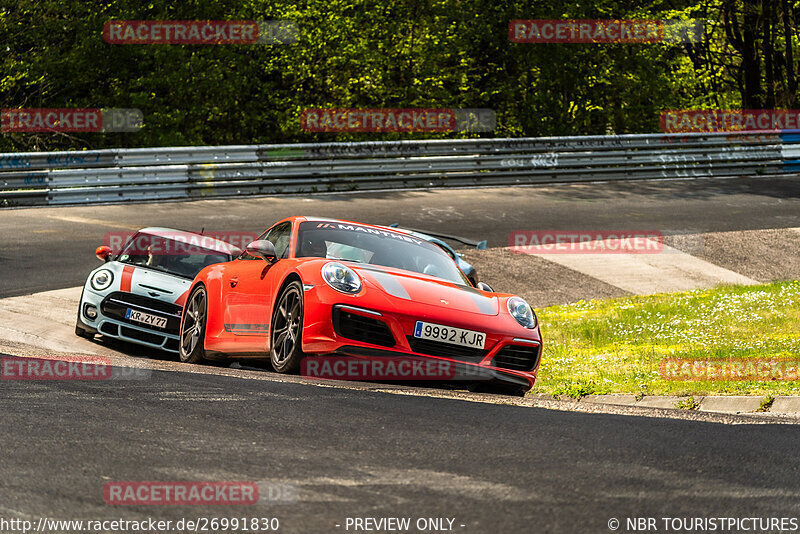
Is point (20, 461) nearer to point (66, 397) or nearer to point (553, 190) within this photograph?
point (66, 397)

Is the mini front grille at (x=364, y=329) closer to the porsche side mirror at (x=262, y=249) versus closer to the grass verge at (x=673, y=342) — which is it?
the porsche side mirror at (x=262, y=249)

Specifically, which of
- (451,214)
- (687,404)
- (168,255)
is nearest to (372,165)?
(451,214)

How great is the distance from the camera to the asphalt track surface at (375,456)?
403cm

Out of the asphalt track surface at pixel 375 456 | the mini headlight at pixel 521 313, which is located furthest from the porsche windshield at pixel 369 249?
the asphalt track surface at pixel 375 456

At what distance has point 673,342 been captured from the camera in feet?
33.9

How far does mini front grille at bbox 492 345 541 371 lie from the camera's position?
791cm

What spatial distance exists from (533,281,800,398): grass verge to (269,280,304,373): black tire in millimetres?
2176

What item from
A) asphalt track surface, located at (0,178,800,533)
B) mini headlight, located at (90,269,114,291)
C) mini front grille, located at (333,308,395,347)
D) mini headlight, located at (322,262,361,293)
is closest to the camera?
asphalt track surface, located at (0,178,800,533)

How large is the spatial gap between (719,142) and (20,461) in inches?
922

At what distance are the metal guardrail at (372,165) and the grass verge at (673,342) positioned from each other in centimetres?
948

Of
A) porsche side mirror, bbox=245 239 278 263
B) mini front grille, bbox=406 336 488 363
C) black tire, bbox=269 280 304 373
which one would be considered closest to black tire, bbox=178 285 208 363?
porsche side mirror, bbox=245 239 278 263

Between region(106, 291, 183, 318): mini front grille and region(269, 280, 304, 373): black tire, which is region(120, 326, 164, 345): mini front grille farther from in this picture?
region(269, 280, 304, 373): black tire

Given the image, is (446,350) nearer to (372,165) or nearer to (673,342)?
(673,342)

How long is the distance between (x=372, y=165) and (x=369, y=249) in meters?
14.1
